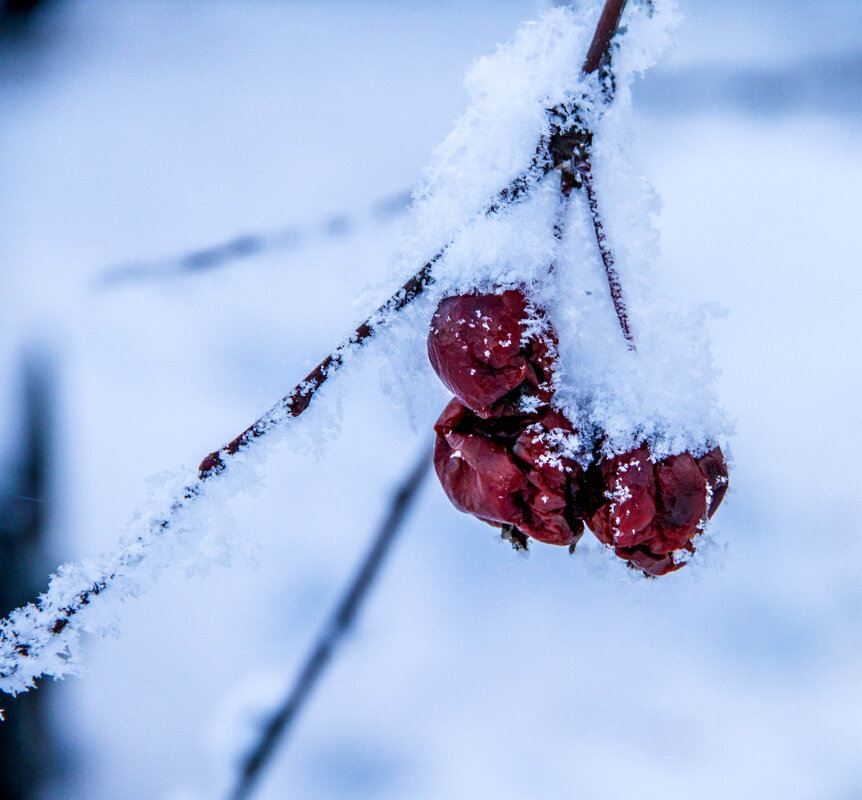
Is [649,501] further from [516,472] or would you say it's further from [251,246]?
[251,246]

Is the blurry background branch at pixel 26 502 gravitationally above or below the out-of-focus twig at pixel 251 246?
below

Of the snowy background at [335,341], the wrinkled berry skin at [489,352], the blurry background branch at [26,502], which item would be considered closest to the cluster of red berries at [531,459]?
the wrinkled berry skin at [489,352]

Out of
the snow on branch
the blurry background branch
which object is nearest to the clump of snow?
the snow on branch

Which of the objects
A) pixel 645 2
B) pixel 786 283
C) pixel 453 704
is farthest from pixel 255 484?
pixel 786 283

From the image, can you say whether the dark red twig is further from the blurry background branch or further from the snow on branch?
the blurry background branch

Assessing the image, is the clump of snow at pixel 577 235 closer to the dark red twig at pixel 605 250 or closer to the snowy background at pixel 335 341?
the dark red twig at pixel 605 250

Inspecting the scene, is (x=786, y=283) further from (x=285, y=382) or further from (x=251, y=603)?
(x=251, y=603)

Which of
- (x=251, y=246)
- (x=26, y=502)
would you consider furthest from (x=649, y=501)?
(x=26, y=502)
